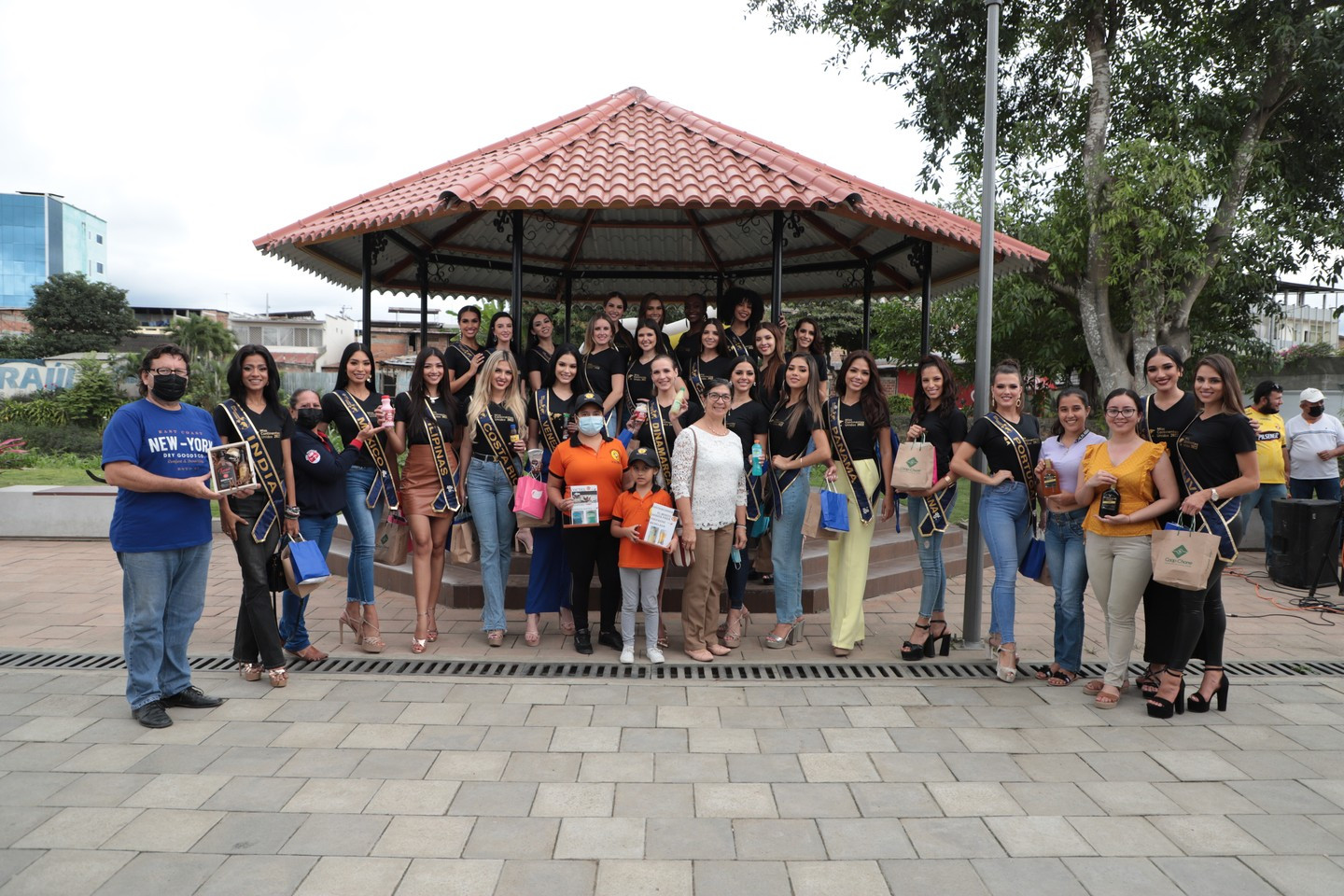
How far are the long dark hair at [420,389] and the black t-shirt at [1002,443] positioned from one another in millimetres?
3279

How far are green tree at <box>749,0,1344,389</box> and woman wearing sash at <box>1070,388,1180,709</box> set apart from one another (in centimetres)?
1027

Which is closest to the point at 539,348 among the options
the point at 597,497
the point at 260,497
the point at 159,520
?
the point at 597,497

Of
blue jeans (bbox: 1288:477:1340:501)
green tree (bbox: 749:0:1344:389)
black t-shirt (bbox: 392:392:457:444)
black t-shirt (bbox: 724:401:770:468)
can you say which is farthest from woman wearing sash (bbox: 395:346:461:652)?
green tree (bbox: 749:0:1344:389)

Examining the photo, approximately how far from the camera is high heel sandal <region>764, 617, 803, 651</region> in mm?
5532

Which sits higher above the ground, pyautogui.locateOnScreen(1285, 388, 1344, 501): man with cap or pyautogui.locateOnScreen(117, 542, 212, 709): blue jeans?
→ pyautogui.locateOnScreen(1285, 388, 1344, 501): man with cap

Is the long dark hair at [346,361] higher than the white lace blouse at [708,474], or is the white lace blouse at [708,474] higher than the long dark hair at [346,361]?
the long dark hair at [346,361]

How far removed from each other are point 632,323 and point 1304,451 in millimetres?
6753

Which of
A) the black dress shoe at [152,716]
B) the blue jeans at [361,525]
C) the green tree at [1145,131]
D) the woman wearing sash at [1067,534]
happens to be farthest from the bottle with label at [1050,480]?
the green tree at [1145,131]

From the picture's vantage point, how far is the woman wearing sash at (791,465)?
17.4 ft

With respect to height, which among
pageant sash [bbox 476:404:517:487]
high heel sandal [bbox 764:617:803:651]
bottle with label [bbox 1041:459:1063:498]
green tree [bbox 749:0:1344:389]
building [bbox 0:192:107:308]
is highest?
building [bbox 0:192:107:308]

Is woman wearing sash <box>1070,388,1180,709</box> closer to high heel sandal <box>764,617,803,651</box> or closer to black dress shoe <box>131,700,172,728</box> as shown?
high heel sandal <box>764,617,803,651</box>

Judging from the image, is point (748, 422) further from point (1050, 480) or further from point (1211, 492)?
point (1211, 492)

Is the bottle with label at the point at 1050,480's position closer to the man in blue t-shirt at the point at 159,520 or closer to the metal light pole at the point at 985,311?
the metal light pole at the point at 985,311

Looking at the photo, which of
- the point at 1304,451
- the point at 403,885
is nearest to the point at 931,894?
the point at 403,885
